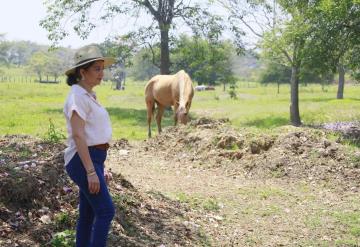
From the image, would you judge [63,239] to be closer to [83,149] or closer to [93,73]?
[83,149]

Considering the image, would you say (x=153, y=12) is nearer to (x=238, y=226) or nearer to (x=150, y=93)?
(x=150, y=93)

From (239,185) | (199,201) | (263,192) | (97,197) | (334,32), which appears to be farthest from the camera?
(334,32)

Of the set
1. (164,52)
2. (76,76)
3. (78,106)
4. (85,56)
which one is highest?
(164,52)

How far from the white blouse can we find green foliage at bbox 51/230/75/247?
1041 millimetres

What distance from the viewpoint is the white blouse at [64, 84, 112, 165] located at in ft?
12.1

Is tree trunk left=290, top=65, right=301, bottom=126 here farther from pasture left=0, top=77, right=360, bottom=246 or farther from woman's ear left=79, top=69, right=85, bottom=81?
woman's ear left=79, top=69, right=85, bottom=81

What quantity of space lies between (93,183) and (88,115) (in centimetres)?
56

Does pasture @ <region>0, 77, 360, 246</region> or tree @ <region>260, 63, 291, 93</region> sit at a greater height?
tree @ <region>260, 63, 291, 93</region>

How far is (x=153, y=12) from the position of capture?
78.0 ft

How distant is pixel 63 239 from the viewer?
4.47 meters

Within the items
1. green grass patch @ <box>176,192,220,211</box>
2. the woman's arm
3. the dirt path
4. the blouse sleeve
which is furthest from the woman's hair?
green grass patch @ <box>176,192,220,211</box>

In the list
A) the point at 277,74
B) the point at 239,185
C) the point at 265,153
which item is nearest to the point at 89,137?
the point at 239,185

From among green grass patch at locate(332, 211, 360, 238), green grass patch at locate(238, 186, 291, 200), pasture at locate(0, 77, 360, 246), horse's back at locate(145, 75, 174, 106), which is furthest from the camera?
horse's back at locate(145, 75, 174, 106)

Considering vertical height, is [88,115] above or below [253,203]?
above
